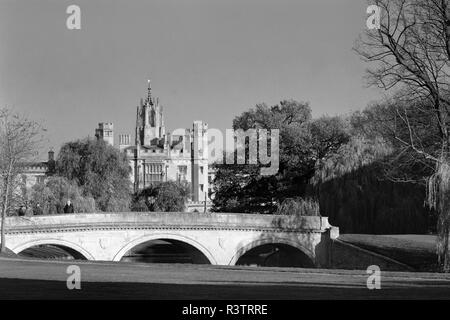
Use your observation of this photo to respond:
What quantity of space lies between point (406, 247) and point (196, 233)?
15574 millimetres

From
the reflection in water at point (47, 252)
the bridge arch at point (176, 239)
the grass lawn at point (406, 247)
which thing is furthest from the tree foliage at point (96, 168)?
the grass lawn at point (406, 247)

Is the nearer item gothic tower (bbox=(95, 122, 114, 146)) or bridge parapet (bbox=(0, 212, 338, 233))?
bridge parapet (bbox=(0, 212, 338, 233))

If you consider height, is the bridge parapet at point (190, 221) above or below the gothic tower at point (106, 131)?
below

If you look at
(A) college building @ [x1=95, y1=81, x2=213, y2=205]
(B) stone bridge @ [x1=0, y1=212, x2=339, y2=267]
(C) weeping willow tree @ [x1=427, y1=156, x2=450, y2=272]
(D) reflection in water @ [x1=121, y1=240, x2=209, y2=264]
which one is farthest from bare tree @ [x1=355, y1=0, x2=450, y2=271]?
(A) college building @ [x1=95, y1=81, x2=213, y2=205]

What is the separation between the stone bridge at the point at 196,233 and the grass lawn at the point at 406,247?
4.33 metres

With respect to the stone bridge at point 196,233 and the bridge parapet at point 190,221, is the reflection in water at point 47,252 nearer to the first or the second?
the stone bridge at point 196,233

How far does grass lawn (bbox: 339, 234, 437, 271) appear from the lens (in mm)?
41444

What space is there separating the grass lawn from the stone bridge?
4331 millimetres

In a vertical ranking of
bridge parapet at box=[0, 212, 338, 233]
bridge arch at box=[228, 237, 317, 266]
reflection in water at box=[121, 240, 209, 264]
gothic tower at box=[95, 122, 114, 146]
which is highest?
gothic tower at box=[95, 122, 114, 146]

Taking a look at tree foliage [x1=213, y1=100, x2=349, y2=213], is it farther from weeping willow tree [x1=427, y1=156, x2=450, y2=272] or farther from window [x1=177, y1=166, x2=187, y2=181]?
window [x1=177, y1=166, x2=187, y2=181]

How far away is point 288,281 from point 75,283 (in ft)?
16.4

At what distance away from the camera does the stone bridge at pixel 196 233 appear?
5337cm
